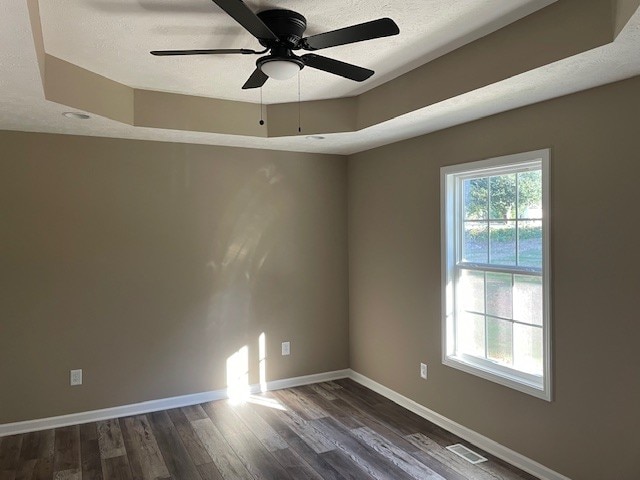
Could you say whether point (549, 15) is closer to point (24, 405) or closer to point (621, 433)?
point (621, 433)

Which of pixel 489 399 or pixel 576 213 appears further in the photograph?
pixel 489 399

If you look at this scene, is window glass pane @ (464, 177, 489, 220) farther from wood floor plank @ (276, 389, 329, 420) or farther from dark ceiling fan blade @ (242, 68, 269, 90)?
wood floor plank @ (276, 389, 329, 420)

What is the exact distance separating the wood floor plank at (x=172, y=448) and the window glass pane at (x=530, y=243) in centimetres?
254

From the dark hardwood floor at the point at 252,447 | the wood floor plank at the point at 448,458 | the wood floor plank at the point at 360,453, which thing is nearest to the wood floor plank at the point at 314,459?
the dark hardwood floor at the point at 252,447

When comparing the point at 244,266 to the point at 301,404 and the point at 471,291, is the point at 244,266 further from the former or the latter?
the point at 471,291

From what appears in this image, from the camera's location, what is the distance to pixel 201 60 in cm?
294

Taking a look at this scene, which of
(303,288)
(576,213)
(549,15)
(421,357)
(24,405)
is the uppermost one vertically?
(549,15)

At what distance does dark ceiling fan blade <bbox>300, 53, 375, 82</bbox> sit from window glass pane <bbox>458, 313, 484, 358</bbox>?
6.73 feet

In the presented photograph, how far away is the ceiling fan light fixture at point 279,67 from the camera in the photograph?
Answer: 7.20 ft

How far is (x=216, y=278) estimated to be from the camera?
14.4 feet

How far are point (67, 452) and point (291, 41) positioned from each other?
3154 mm

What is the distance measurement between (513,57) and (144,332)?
3462mm

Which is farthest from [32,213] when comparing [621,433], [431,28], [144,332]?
[621,433]

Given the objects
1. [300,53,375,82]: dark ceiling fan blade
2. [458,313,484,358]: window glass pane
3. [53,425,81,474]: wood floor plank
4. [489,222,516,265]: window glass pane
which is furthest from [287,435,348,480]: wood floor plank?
[300,53,375,82]: dark ceiling fan blade
